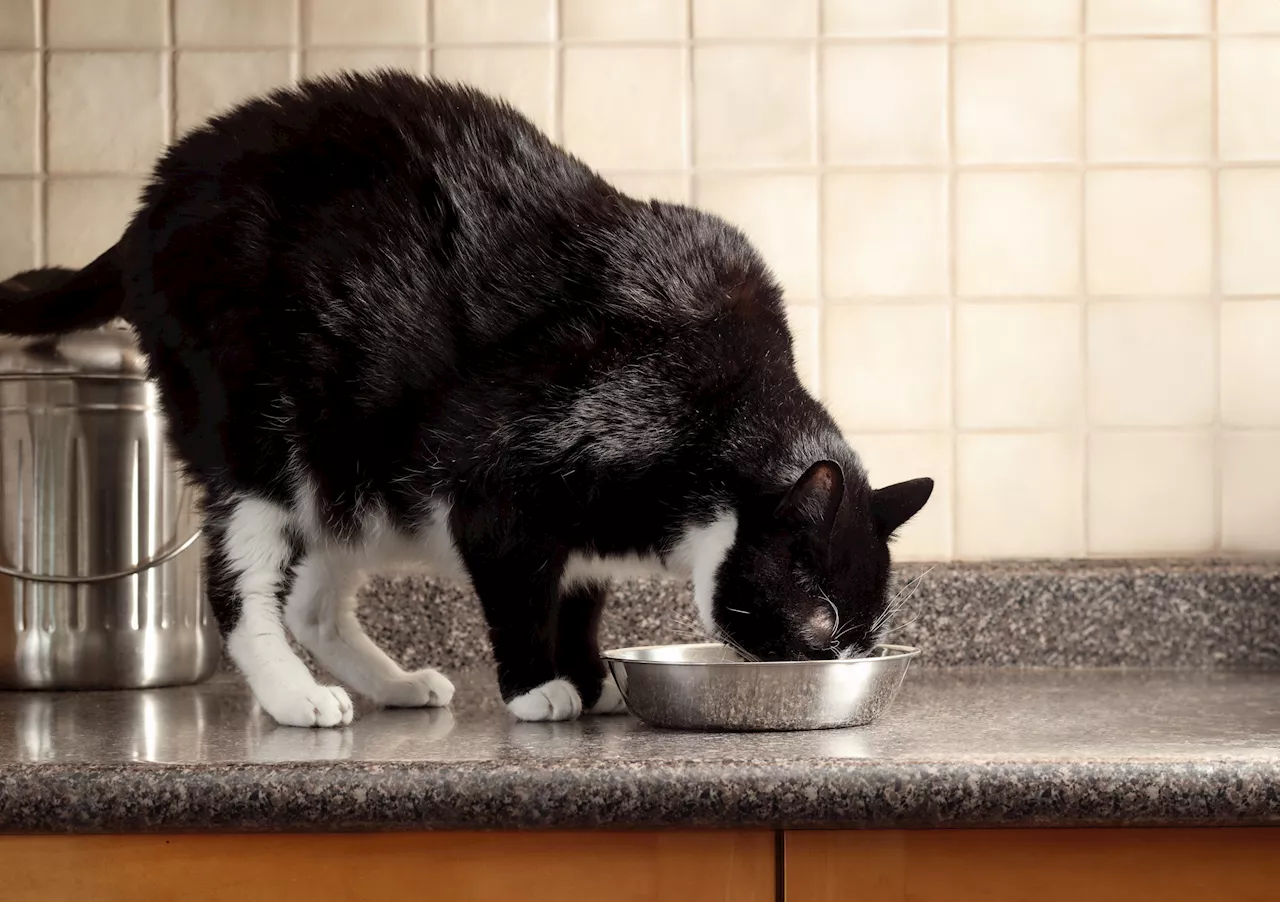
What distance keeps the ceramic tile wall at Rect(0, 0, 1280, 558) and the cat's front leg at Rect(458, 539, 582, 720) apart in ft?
1.93

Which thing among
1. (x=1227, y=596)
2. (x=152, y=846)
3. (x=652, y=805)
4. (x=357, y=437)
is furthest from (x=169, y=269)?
(x=1227, y=596)

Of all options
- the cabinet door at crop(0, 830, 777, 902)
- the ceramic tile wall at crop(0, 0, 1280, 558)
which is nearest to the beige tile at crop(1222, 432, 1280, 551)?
the ceramic tile wall at crop(0, 0, 1280, 558)

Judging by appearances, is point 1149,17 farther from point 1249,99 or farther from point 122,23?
point 122,23

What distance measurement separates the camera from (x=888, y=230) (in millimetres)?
1592

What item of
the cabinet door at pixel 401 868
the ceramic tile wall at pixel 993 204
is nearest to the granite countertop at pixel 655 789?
the cabinet door at pixel 401 868

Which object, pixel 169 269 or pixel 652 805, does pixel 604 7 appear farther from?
pixel 652 805

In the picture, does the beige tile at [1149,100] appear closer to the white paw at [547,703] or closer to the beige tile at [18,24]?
the white paw at [547,703]

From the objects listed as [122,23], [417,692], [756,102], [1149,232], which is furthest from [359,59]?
[1149,232]

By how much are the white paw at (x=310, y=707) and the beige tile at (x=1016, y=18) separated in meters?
1.14

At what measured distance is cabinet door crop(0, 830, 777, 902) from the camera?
84 cm

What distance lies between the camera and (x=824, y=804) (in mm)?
818

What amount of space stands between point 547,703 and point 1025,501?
76 cm

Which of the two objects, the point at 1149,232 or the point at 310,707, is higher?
the point at 1149,232

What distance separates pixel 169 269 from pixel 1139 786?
100 cm
